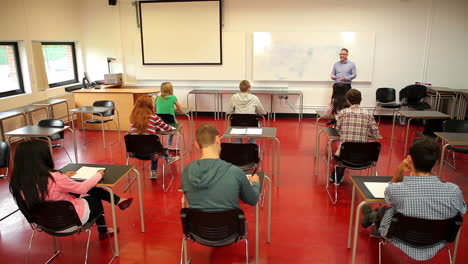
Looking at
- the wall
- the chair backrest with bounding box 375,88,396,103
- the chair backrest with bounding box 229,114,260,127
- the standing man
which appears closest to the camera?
the chair backrest with bounding box 229,114,260,127

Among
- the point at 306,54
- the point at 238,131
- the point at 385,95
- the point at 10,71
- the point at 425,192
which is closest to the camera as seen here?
the point at 425,192

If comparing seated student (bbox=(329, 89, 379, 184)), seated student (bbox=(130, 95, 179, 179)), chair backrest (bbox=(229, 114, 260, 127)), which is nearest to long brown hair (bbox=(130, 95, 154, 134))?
seated student (bbox=(130, 95, 179, 179))

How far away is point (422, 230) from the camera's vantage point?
94.3 inches

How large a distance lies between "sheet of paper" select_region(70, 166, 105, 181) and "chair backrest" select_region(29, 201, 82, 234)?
0.38 meters

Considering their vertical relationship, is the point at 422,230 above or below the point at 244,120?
below

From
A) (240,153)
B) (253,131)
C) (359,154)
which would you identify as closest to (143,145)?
(240,153)

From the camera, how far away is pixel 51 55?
8516mm

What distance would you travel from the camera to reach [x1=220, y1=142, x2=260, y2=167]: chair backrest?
392 cm

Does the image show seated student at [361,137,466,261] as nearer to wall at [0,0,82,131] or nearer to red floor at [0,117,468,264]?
red floor at [0,117,468,264]

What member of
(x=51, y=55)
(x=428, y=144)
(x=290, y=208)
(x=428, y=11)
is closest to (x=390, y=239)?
(x=428, y=144)

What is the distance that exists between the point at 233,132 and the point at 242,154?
1.71 ft

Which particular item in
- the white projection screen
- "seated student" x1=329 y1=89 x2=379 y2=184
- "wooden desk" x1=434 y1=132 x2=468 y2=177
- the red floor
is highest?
the white projection screen

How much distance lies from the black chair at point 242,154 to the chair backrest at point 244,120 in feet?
3.91

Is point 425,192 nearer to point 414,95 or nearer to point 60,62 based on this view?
point 414,95
